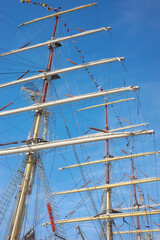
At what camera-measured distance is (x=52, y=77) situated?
2062 cm

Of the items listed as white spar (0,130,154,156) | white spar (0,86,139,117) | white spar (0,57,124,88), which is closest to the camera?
white spar (0,130,154,156)

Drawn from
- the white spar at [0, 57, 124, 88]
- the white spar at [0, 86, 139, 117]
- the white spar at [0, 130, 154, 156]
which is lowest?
the white spar at [0, 130, 154, 156]

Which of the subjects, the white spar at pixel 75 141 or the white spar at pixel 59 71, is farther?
the white spar at pixel 59 71

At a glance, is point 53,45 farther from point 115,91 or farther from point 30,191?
point 30,191

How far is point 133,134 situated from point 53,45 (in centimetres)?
1172

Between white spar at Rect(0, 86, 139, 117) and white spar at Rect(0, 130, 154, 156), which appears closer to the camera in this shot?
white spar at Rect(0, 130, 154, 156)

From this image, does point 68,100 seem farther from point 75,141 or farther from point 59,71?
point 75,141

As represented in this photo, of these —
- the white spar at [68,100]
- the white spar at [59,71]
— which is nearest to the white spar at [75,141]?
the white spar at [68,100]

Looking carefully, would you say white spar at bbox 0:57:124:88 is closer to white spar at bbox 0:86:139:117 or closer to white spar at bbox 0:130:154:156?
white spar at bbox 0:86:139:117

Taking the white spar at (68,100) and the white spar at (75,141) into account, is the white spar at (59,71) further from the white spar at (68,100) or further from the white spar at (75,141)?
the white spar at (75,141)

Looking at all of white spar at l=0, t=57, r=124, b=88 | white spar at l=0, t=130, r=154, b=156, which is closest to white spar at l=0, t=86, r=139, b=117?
white spar at l=0, t=57, r=124, b=88

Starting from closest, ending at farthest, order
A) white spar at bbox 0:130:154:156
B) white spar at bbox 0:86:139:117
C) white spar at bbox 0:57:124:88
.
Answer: white spar at bbox 0:130:154:156
white spar at bbox 0:86:139:117
white spar at bbox 0:57:124:88

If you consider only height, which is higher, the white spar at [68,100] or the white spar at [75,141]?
the white spar at [68,100]

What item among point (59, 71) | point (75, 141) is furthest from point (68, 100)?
point (75, 141)
